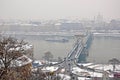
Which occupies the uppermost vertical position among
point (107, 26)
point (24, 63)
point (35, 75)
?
point (24, 63)

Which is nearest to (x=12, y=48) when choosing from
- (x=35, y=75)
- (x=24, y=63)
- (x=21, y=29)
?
(x=24, y=63)

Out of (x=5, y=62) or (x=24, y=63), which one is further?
(x=24, y=63)

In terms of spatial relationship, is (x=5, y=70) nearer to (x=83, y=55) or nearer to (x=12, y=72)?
→ (x=12, y=72)

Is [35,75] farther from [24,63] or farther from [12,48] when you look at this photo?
[12,48]

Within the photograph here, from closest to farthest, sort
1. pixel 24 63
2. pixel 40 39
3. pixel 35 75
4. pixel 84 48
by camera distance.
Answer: pixel 24 63 → pixel 35 75 → pixel 84 48 → pixel 40 39

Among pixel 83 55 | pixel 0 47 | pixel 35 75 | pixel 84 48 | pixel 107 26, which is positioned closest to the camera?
pixel 0 47

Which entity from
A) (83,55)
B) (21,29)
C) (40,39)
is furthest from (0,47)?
(21,29)

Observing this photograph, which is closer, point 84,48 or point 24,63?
point 24,63

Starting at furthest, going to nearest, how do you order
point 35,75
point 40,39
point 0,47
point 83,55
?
point 40,39 < point 83,55 < point 35,75 < point 0,47

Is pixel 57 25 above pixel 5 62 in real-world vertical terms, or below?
below
